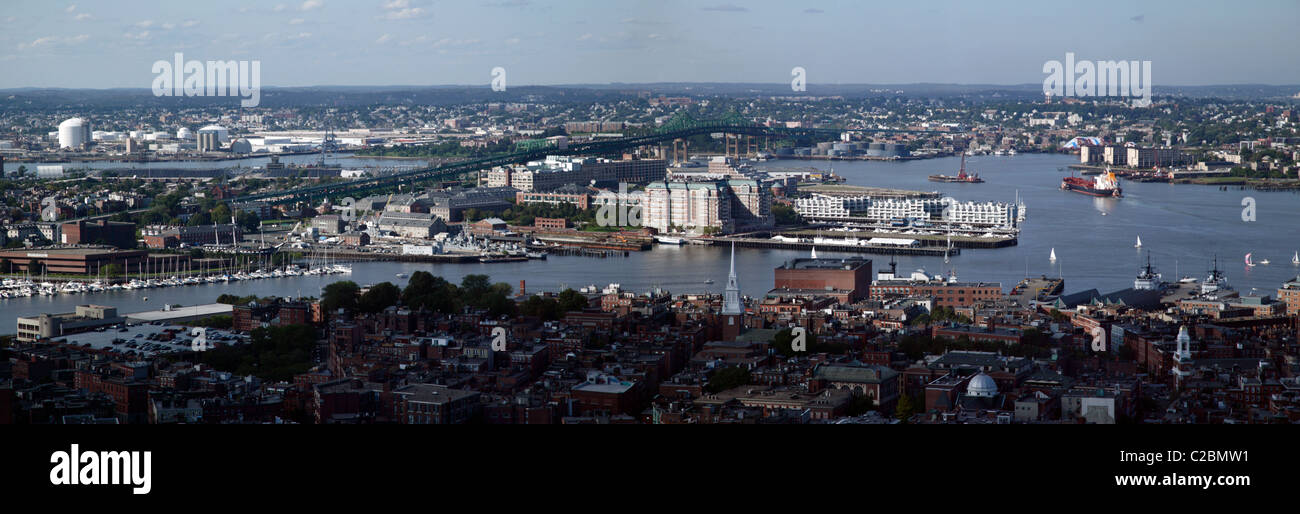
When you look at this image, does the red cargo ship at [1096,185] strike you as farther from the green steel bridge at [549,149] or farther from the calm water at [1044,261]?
the green steel bridge at [549,149]

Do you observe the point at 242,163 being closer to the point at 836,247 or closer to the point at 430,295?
the point at 836,247

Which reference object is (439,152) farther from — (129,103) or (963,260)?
(963,260)

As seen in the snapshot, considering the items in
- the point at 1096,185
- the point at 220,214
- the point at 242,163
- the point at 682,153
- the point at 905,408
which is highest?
the point at 682,153

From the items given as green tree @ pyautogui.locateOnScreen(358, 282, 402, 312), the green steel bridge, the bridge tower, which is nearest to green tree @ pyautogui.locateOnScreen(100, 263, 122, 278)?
green tree @ pyautogui.locateOnScreen(358, 282, 402, 312)

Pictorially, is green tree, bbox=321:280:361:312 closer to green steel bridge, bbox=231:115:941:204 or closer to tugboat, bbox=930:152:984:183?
green steel bridge, bbox=231:115:941:204

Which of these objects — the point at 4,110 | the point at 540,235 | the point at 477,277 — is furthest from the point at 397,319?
the point at 4,110

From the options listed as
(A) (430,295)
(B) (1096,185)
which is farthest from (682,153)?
(A) (430,295)

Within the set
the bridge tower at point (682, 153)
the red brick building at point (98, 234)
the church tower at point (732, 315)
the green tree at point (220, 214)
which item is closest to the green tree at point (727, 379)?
the church tower at point (732, 315)
